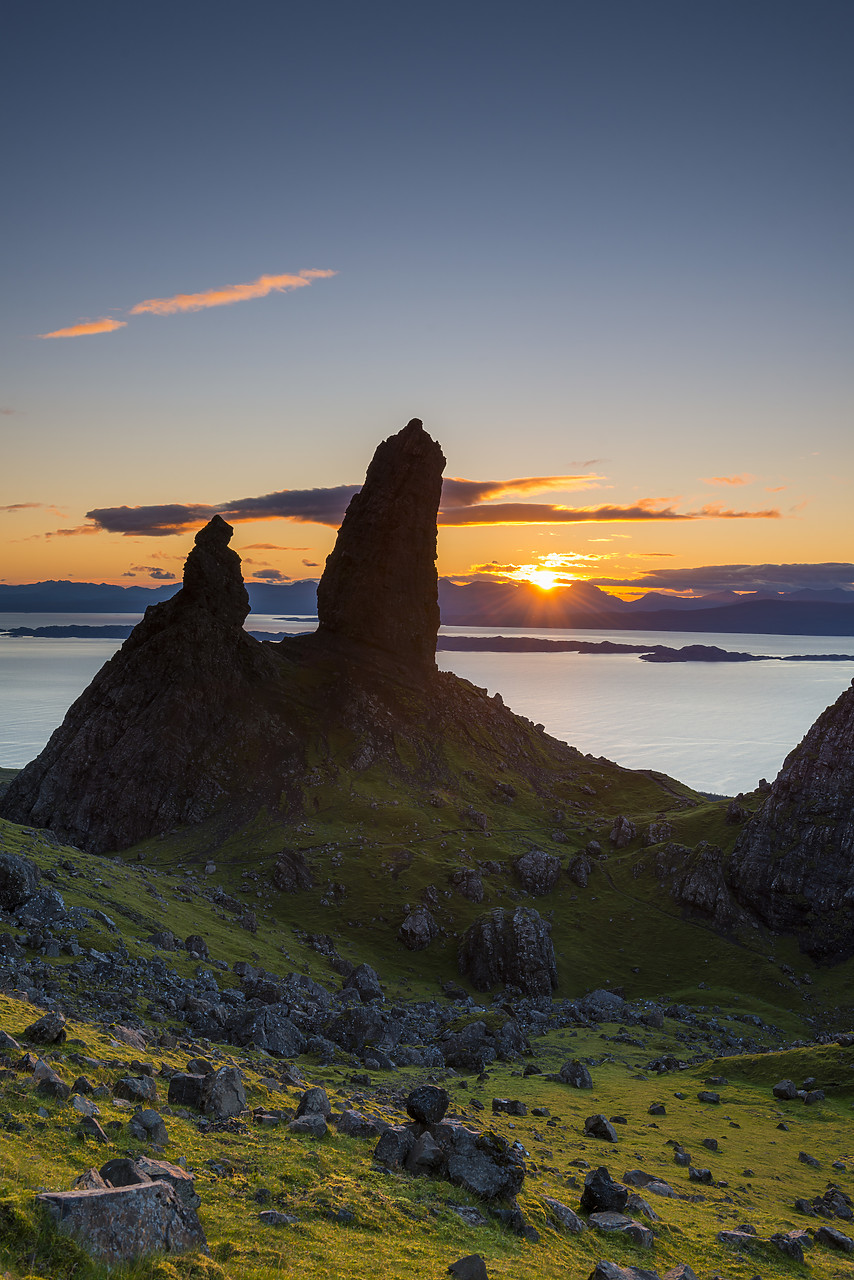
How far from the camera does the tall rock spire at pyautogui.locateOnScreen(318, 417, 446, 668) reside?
194500 millimetres

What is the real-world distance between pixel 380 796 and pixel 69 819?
59.2 metres

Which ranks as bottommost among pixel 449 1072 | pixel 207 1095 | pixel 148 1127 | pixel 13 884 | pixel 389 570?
pixel 449 1072

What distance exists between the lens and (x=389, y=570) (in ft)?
639

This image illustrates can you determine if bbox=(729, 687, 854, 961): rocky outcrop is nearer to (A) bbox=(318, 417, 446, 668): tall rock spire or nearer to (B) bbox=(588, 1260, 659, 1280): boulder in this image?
(A) bbox=(318, 417, 446, 668): tall rock spire

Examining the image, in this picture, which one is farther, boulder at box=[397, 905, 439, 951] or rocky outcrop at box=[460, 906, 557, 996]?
boulder at box=[397, 905, 439, 951]

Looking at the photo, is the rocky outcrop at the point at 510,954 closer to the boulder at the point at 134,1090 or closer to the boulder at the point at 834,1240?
the boulder at the point at 834,1240

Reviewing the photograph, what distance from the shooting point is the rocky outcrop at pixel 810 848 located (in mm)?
117562

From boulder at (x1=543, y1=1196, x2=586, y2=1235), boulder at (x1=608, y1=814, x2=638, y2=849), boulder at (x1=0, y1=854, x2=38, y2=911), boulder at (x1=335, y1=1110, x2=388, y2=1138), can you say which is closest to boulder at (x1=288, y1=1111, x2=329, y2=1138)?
boulder at (x1=335, y1=1110, x2=388, y2=1138)

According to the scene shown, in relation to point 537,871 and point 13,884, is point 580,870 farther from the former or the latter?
point 13,884

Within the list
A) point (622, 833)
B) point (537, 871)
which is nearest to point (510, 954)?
point (537, 871)

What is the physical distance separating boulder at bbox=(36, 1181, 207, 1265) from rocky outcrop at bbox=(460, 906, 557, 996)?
9176 cm

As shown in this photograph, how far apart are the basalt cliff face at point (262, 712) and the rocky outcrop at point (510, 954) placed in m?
51.2

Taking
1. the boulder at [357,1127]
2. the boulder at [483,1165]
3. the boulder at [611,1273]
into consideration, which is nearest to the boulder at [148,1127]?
the boulder at [357,1127]

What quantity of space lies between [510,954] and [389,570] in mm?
111814
